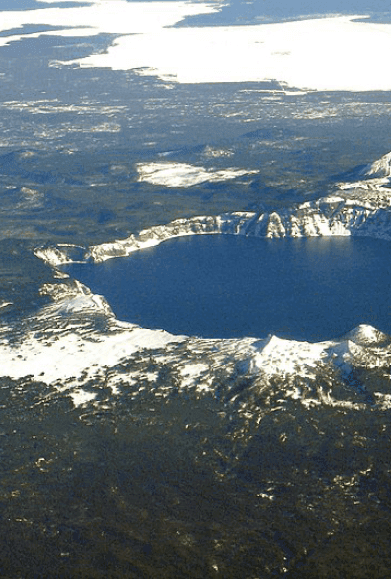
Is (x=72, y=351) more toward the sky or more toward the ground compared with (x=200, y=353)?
more toward the sky

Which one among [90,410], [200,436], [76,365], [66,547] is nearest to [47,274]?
→ [76,365]

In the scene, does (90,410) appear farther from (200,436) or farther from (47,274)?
(47,274)

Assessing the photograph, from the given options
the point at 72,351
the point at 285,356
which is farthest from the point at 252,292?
the point at 72,351

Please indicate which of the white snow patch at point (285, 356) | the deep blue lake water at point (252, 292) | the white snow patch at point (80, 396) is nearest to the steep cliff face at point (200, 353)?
the white snow patch at point (285, 356)

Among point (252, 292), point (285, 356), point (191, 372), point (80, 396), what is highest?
point (285, 356)

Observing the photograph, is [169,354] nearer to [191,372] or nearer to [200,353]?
[200,353]

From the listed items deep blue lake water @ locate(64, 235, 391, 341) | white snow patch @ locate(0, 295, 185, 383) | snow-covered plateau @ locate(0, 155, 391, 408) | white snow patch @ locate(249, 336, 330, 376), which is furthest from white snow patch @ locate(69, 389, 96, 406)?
deep blue lake water @ locate(64, 235, 391, 341)

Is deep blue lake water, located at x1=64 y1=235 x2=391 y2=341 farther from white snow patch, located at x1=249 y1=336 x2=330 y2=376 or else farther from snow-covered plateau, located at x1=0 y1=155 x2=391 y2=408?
white snow patch, located at x1=249 y1=336 x2=330 y2=376

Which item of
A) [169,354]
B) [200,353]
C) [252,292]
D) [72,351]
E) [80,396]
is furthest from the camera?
[252,292]
